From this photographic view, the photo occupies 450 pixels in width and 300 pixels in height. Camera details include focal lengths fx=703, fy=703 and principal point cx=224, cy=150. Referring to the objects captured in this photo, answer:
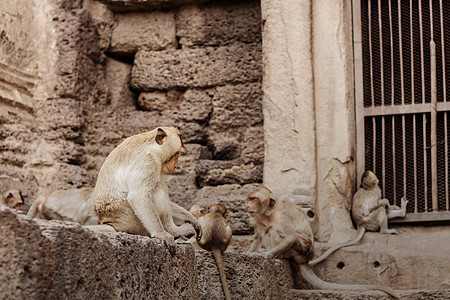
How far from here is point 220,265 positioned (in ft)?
14.8

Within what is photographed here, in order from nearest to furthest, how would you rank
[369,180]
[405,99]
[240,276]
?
[240,276] < [369,180] < [405,99]

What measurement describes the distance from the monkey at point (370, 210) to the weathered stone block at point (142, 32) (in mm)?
2790

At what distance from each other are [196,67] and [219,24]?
0.55 m

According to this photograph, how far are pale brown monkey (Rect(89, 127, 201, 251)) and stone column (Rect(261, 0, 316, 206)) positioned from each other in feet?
8.37

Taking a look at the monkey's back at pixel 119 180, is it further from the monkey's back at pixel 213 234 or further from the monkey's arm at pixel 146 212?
the monkey's back at pixel 213 234

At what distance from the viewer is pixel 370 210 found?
6.24 metres

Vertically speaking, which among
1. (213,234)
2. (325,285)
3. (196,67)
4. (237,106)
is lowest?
(325,285)

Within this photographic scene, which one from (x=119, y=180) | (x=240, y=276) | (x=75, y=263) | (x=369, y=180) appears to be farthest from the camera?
(x=369, y=180)

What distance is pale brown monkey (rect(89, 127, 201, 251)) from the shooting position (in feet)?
12.2

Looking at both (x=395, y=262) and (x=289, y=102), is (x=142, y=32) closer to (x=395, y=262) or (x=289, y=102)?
(x=289, y=102)

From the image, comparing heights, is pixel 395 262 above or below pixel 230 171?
below

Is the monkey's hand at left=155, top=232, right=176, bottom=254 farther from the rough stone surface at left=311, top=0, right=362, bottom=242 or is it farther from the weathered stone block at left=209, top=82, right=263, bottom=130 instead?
the weathered stone block at left=209, top=82, right=263, bottom=130

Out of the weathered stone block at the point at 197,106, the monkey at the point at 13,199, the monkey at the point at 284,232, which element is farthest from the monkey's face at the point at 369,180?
the monkey at the point at 13,199

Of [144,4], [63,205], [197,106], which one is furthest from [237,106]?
Result: [63,205]
